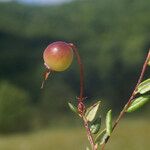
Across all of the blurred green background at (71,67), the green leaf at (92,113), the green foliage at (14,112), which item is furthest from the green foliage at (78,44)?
the green leaf at (92,113)

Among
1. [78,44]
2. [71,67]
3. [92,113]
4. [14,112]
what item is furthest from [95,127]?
[78,44]

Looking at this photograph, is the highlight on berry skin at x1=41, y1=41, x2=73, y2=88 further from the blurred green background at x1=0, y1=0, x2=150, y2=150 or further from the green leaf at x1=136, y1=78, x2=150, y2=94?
the blurred green background at x1=0, y1=0, x2=150, y2=150

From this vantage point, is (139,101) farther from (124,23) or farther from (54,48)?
(124,23)

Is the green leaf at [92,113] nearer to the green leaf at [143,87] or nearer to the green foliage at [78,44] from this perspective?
the green leaf at [143,87]

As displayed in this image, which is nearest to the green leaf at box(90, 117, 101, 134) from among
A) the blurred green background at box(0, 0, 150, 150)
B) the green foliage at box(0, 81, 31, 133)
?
the blurred green background at box(0, 0, 150, 150)

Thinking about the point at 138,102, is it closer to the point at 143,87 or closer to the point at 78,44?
the point at 143,87

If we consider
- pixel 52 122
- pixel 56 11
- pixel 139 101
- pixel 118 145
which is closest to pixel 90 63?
pixel 52 122
